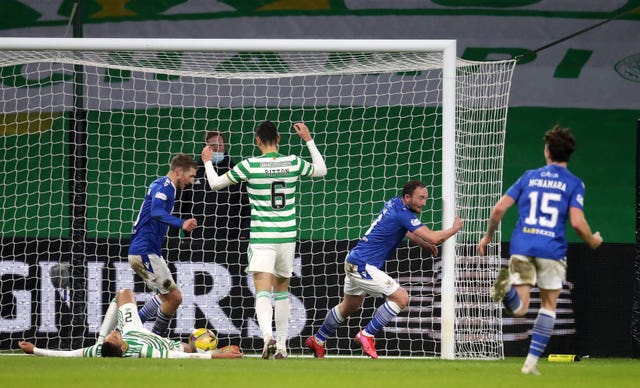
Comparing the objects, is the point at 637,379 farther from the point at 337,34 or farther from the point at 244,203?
the point at 337,34

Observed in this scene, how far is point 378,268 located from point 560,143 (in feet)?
9.91

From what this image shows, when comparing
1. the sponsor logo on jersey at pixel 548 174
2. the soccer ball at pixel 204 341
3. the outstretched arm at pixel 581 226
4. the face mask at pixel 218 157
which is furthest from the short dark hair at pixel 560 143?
the face mask at pixel 218 157

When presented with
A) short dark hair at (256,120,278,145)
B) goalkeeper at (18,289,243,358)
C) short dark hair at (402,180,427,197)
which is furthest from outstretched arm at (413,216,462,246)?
goalkeeper at (18,289,243,358)

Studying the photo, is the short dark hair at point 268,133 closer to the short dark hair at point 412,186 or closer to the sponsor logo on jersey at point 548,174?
the short dark hair at point 412,186

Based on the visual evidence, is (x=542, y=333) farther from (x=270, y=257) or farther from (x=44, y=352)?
(x=44, y=352)

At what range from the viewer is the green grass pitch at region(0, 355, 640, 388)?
22.4 ft

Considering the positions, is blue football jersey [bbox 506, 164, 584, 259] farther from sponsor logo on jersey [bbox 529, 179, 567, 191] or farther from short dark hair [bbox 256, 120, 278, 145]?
short dark hair [bbox 256, 120, 278, 145]

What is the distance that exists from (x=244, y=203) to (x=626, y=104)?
18.7 feet

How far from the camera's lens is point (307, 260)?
11758 mm

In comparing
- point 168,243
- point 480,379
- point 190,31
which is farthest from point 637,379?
point 190,31

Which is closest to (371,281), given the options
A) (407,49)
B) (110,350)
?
(407,49)

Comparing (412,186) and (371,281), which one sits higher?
(412,186)

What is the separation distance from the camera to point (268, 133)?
32.4 feet

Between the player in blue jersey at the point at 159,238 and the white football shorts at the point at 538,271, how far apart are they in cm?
357
